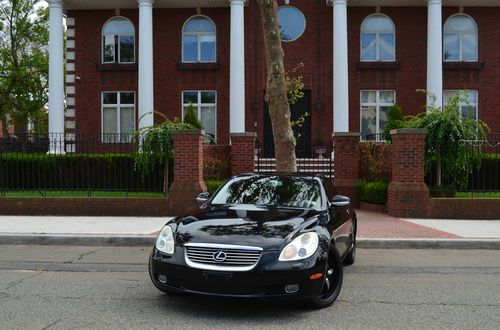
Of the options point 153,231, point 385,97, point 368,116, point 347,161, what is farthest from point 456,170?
point 385,97

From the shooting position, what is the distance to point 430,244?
32.6ft

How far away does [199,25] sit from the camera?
22.4m

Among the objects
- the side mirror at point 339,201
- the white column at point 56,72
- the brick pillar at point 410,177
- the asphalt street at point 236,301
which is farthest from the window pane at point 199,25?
the side mirror at point 339,201

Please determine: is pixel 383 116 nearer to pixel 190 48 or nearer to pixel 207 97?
pixel 207 97

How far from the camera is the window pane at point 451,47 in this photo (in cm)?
2202

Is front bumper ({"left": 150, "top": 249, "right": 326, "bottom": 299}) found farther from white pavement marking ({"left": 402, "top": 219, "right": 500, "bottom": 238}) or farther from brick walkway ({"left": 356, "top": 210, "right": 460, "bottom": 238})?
white pavement marking ({"left": 402, "top": 219, "right": 500, "bottom": 238})

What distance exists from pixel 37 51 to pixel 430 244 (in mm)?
33461

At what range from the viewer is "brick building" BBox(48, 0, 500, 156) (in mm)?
21766

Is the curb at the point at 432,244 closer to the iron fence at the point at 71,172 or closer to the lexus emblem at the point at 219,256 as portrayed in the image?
the lexus emblem at the point at 219,256

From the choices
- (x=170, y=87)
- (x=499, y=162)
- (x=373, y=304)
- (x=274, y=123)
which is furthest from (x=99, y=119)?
(x=373, y=304)

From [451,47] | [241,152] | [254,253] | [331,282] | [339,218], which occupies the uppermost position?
[451,47]

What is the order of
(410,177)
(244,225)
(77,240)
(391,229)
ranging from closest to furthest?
(244,225), (77,240), (391,229), (410,177)

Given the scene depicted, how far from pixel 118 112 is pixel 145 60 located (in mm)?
3206

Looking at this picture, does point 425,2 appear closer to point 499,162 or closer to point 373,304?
point 499,162
